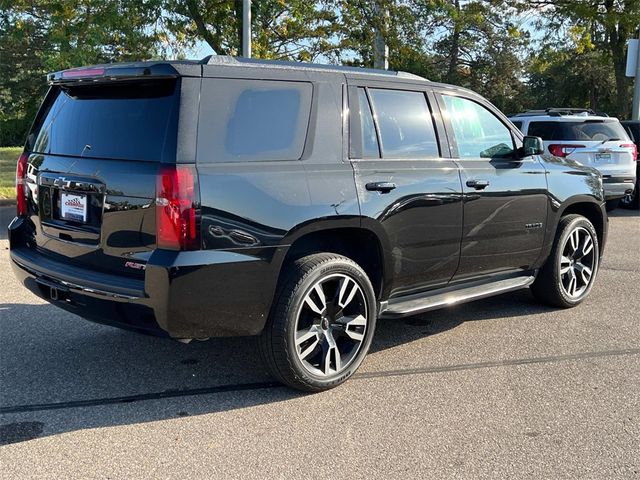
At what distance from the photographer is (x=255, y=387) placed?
406cm

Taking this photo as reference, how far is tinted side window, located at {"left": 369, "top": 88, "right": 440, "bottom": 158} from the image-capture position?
14.4 ft

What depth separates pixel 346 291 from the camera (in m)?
4.07

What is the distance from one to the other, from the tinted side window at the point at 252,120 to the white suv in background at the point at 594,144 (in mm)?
8272

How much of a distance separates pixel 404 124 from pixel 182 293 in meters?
2.06

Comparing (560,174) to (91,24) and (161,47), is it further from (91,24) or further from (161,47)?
(161,47)

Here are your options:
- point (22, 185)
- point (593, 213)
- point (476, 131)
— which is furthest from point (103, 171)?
point (593, 213)

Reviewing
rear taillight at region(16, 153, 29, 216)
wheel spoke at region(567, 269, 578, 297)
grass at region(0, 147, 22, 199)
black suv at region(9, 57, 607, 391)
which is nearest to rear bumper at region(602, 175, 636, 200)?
wheel spoke at region(567, 269, 578, 297)

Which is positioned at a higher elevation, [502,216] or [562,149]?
[562,149]

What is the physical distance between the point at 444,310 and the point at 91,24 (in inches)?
404

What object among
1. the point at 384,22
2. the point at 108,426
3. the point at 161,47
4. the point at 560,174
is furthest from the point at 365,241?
the point at 161,47

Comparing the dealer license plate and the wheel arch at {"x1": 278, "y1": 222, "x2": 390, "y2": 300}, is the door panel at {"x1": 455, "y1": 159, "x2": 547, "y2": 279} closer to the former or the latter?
the wheel arch at {"x1": 278, "y1": 222, "x2": 390, "y2": 300}

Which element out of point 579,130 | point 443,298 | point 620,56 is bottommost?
point 443,298

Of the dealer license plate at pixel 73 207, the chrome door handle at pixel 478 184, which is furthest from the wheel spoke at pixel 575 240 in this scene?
the dealer license plate at pixel 73 207

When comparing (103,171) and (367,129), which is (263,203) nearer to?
(103,171)
